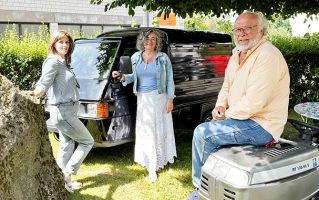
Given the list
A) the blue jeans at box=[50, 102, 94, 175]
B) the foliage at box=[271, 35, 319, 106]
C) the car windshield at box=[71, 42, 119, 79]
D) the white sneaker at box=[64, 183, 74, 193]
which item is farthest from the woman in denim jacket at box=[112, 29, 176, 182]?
the foliage at box=[271, 35, 319, 106]

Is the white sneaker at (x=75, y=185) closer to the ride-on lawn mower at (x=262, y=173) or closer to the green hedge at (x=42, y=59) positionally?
the ride-on lawn mower at (x=262, y=173)

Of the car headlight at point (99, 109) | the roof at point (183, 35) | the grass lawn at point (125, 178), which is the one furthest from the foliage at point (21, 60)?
the car headlight at point (99, 109)

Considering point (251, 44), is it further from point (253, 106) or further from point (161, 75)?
point (161, 75)

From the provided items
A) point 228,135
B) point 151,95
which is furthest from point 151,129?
point 228,135

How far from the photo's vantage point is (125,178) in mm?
5395

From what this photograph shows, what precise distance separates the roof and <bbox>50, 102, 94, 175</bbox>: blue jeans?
1.98 meters

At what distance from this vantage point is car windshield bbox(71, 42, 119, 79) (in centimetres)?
577

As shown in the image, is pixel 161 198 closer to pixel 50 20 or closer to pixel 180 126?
pixel 180 126

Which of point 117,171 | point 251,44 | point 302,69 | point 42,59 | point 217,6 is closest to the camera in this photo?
point 251,44

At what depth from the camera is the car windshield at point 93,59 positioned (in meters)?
5.77

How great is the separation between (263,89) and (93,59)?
356cm

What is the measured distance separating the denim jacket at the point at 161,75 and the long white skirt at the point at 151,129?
103 mm

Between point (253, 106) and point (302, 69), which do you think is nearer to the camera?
point (253, 106)

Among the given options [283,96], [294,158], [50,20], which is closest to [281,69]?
[283,96]
